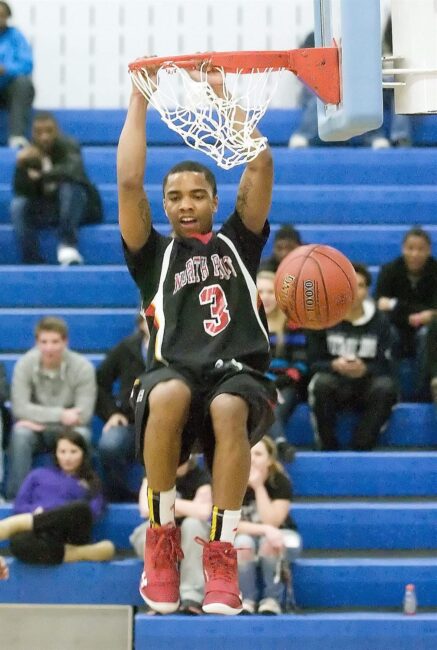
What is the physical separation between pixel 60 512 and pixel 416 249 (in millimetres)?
2875

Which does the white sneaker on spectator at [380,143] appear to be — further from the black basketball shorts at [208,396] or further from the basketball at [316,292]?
the black basketball shorts at [208,396]

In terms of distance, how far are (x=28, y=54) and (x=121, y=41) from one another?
1.03m

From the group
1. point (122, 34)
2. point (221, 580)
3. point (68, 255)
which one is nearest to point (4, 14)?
point (122, 34)

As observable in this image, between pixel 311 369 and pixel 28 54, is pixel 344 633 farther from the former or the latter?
pixel 28 54

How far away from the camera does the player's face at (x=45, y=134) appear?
9.84 meters

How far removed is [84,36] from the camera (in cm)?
1137

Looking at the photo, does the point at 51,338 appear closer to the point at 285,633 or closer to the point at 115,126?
the point at 285,633

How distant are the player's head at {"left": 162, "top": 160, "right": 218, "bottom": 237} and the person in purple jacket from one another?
314 cm

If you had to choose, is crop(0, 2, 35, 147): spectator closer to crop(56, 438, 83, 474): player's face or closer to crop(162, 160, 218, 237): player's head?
crop(56, 438, 83, 474): player's face

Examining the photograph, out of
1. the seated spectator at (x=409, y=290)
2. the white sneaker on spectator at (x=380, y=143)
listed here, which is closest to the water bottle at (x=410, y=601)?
the seated spectator at (x=409, y=290)

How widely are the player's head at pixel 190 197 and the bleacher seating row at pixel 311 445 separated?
10.2 feet

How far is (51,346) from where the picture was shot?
8.05m

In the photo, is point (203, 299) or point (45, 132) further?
point (45, 132)

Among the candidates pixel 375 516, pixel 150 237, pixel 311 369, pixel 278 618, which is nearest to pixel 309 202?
pixel 311 369
